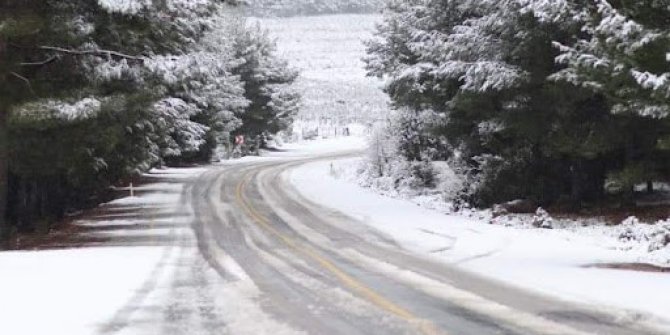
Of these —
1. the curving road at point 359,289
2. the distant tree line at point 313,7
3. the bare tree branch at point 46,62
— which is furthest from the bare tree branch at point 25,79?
the distant tree line at point 313,7

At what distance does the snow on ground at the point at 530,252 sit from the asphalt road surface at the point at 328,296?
53 centimetres

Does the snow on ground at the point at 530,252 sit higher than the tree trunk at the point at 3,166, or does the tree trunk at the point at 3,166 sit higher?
the tree trunk at the point at 3,166

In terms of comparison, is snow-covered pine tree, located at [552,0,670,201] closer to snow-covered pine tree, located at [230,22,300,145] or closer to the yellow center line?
the yellow center line

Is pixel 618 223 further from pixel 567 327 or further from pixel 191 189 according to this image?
pixel 191 189

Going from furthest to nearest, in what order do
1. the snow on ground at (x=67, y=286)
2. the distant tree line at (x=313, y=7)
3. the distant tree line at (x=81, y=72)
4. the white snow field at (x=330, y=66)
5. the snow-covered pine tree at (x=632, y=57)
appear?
the distant tree line at (x=313, y=7) → the white snow field at (x=330, y=66) → the distant tree line at (x=81, y=72) → the snow-covered pine tree at (x=632, y=57) → the snow on ground at (x=67, y=286)

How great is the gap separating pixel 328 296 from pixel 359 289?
62 cm

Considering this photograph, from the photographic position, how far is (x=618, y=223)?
18.0 m

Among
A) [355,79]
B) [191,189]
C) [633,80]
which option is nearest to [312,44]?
[355,79]

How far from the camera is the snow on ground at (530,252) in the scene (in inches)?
368

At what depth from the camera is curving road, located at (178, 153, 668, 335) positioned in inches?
296

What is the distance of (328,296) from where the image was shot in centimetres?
926

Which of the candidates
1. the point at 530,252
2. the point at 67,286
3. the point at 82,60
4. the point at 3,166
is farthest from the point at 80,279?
the point at 82,60

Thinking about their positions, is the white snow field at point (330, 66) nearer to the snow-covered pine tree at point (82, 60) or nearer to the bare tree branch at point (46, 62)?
the snow-covered pine tree at point (82, 60)

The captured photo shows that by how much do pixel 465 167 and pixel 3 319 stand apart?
1924cm
